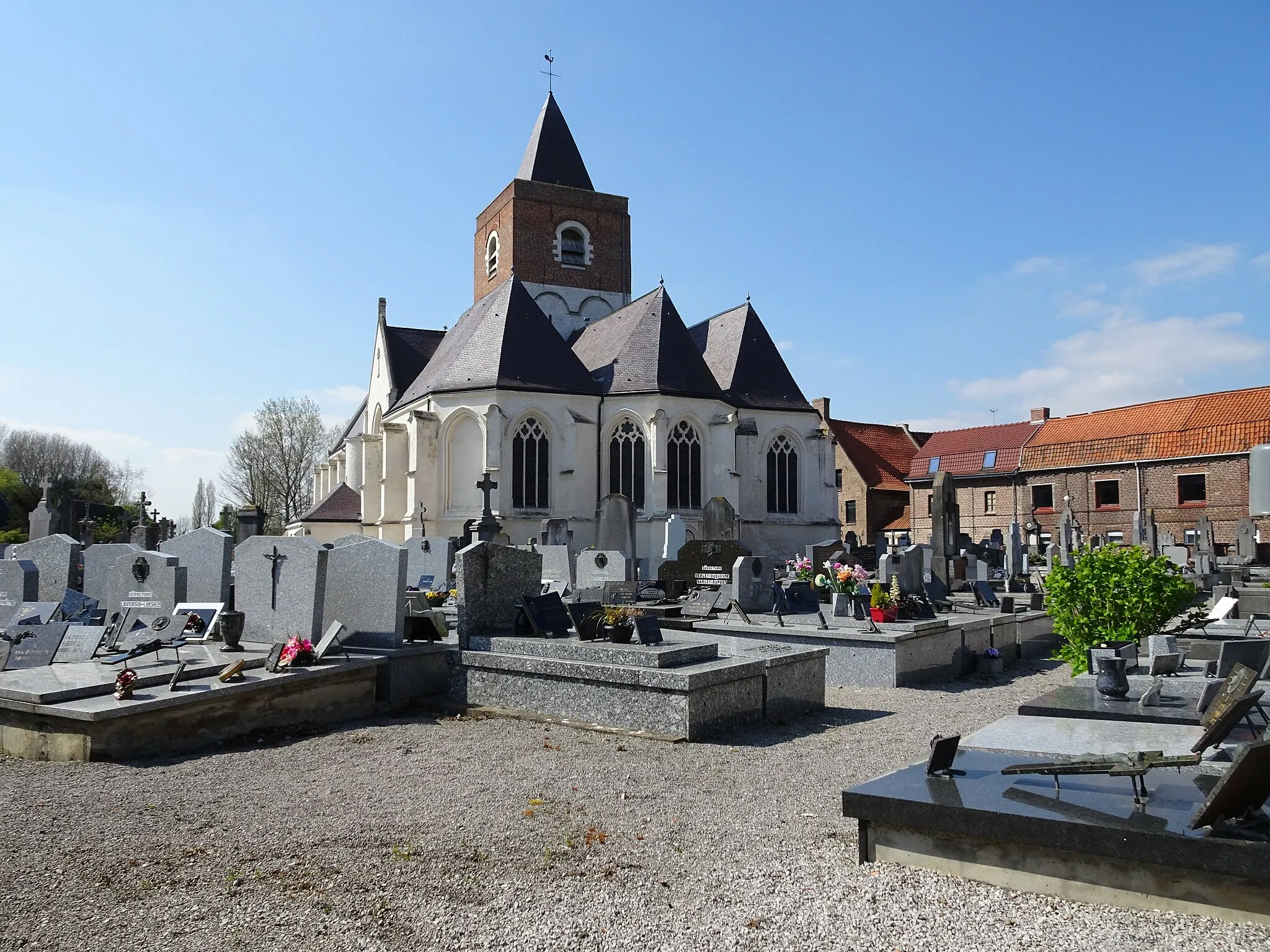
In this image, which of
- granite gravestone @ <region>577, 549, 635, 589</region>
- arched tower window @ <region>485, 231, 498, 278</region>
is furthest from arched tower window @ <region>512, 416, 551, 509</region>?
arched tower window @ <region>485, 231, 498, 278</region>

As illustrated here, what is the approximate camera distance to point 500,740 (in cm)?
732

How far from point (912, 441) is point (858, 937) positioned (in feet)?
153

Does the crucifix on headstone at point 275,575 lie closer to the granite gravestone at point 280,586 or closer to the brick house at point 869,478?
the granite gravestone at point 280,586

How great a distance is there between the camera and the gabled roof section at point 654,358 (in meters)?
29.9

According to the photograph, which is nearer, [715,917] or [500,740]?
[715,917]

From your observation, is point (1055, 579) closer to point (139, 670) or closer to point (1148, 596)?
point (1148, 596)

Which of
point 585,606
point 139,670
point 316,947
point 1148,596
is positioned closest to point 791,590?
point 585,606

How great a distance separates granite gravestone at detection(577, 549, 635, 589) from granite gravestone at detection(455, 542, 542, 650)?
5.19 m

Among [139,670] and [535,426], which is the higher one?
[535,426]

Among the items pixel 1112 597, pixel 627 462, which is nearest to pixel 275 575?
pixel 1112 597

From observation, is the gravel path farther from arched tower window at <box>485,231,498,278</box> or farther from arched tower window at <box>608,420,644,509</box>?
arched tower window at <box>485,231,498,278</box>

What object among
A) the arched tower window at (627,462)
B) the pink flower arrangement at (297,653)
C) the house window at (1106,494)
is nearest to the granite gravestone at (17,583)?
the pink flower arrangement at (297,653)

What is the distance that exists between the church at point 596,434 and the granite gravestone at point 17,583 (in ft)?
55.7

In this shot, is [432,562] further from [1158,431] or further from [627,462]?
[1158,431]
